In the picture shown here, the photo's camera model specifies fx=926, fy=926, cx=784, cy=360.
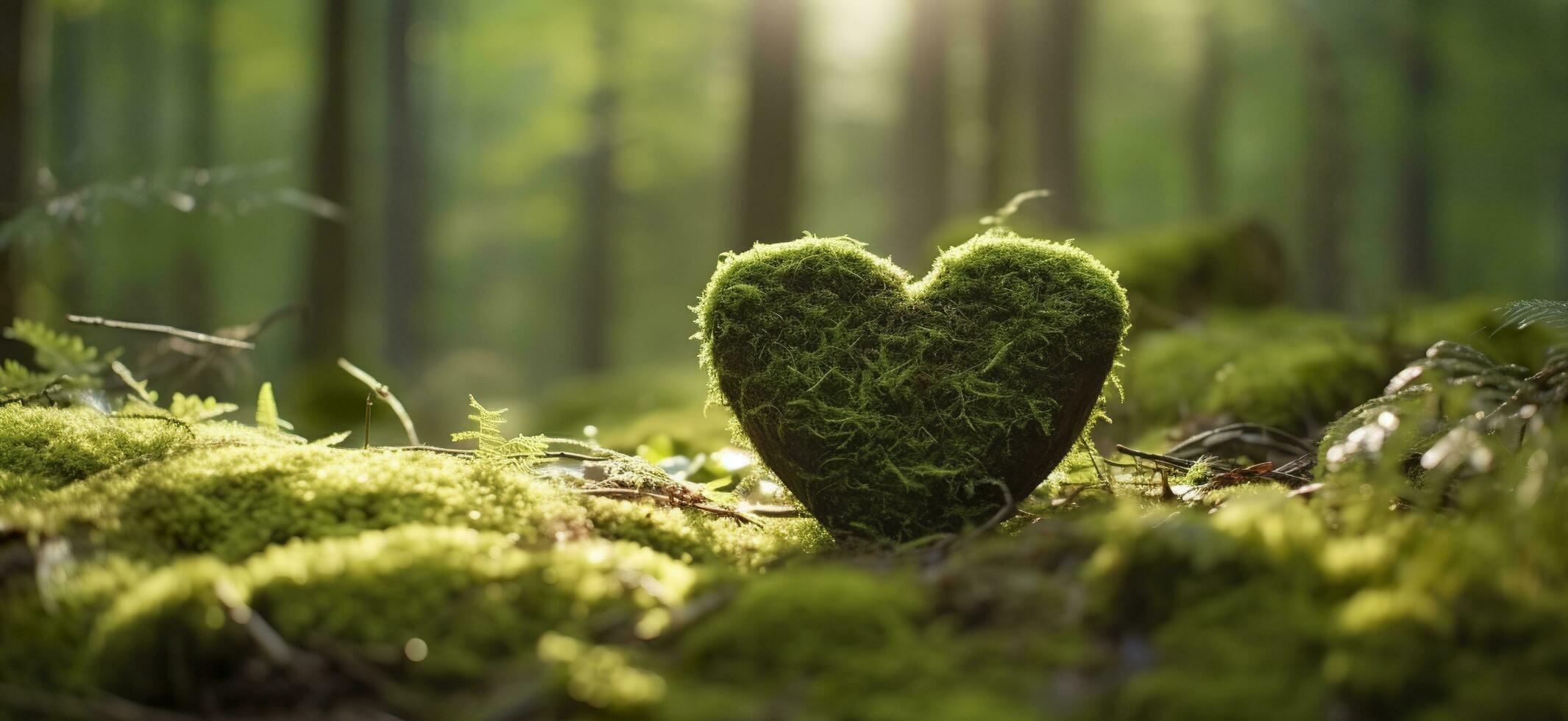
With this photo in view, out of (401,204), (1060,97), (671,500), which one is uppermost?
(401,204)

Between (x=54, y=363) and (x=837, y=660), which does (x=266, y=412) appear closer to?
(x=54, y=363)

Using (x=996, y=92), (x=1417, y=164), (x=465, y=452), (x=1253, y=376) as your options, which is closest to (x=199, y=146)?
(x=996, y=92)

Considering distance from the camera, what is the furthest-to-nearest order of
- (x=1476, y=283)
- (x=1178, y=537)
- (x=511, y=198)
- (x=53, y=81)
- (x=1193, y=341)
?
(x=511, y=198), (x=1476, y=283), (x=53, y=81), (x=1193, y=341), (x=1178, y=537)

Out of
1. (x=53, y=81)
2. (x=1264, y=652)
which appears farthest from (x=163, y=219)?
(x=1264, y=652)

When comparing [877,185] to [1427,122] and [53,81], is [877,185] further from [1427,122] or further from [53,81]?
[53,81]

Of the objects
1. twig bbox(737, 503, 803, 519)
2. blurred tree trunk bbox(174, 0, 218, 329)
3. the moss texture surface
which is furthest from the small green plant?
blurred tree trunk bbox(174, 0, 218, 329)

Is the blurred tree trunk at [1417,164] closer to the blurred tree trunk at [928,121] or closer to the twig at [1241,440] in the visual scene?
the blurred tree trunk at [928,121]

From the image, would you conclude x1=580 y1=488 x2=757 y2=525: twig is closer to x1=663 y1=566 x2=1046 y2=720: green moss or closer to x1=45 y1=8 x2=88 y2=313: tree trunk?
x1=663 y1=566 x2=1046 y2=720: green moss

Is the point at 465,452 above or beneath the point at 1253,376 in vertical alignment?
beneath
